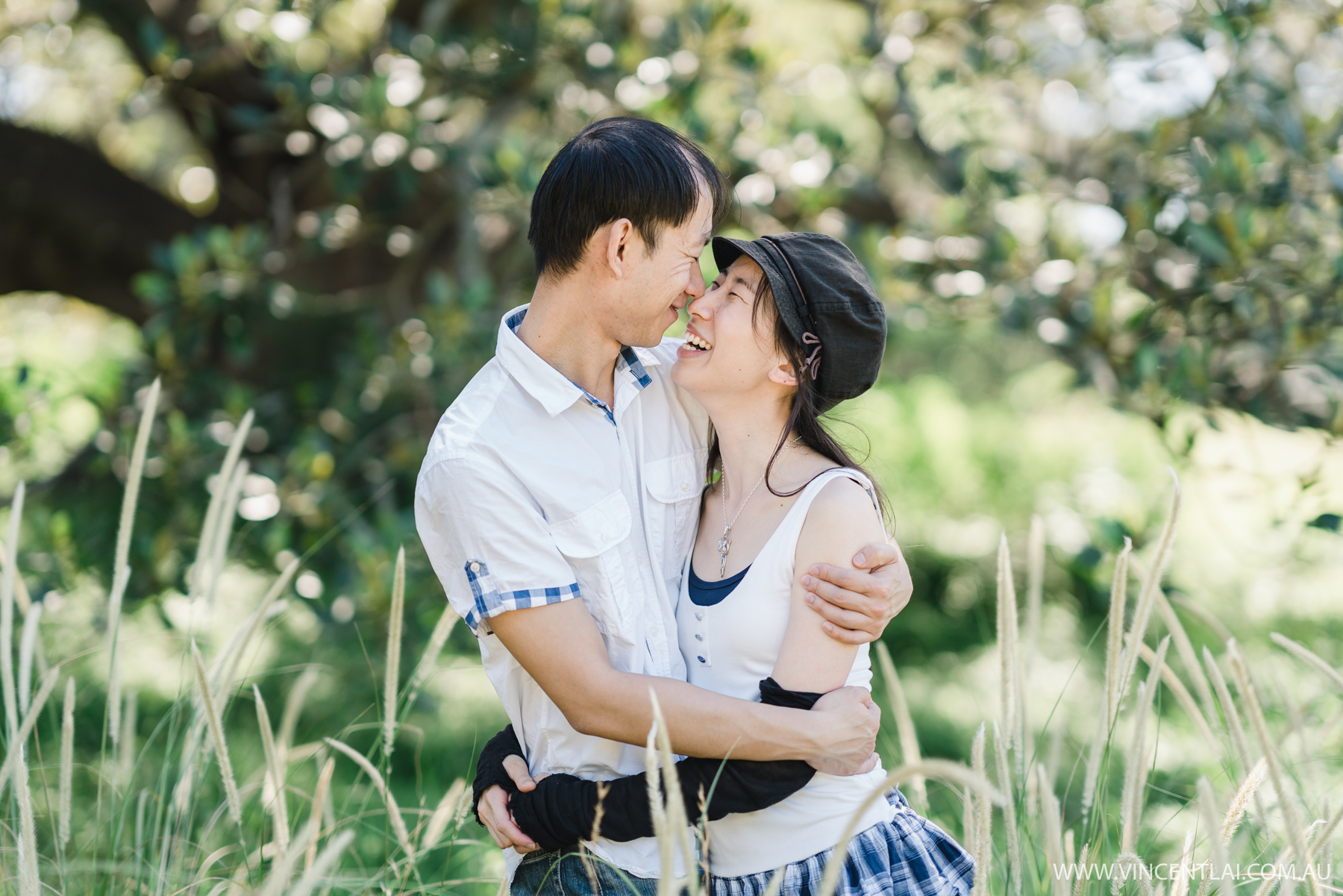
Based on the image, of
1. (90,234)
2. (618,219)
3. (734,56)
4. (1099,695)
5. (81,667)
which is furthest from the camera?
(1099,695)

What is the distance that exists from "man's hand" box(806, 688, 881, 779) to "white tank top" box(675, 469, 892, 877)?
7cm

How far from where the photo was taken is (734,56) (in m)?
3.41

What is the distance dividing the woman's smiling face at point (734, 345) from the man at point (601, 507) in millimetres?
79

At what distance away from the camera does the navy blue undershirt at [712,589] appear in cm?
174

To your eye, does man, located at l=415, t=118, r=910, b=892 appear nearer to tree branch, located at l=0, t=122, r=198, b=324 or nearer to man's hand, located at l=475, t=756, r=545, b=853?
man's hand, located at l=475, t=756, r=545, b=853

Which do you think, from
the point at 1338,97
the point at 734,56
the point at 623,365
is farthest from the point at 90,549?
the point at 1338,97

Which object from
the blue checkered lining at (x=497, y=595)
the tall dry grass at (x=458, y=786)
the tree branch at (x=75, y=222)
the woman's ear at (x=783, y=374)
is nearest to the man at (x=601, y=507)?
the blue checkered lining at (x=497, y=595)

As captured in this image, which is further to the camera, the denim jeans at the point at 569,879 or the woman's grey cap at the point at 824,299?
the woman's grey cap at the point at 824,299

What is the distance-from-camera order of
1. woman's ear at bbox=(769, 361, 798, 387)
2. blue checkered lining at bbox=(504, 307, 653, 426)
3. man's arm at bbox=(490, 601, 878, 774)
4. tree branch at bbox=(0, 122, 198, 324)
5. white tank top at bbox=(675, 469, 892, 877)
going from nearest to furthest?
man's arm at bbox=(490, 601, 878, 774), white tank top at bbox=(675, 469, 892, 877), woman's ear at bbox=(769, 361, 798, 387), blue checkered lining at bbox=(504, 307, 653, 426), tree branch at bbox=(0, 122, 198, 324)

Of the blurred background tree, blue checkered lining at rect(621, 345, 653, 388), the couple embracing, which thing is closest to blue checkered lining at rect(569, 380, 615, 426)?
the couple embracing

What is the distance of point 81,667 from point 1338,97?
4898mm

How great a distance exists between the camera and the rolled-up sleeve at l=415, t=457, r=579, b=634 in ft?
5.19

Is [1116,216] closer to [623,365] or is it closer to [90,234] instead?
[623,365]

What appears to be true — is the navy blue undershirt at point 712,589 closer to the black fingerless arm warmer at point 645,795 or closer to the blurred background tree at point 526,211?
the black fingerless arm warmer at point 645,795
